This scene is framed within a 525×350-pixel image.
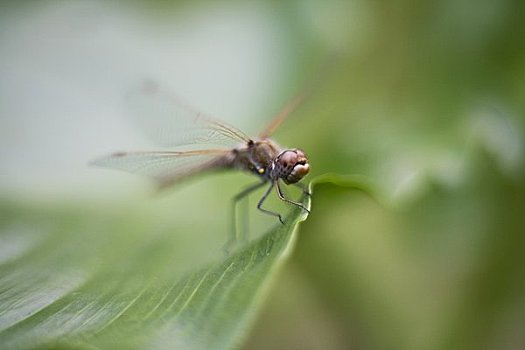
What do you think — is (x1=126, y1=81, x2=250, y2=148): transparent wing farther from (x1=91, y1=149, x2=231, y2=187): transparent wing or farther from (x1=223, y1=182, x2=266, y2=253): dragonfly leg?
(x1=223, y1=182, x2=266, y2=253): dragonfly leg

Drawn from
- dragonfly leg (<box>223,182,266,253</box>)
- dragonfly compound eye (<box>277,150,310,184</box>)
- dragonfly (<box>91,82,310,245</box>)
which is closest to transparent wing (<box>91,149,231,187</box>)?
dragonfly (<box>91,82,310,245</box>)

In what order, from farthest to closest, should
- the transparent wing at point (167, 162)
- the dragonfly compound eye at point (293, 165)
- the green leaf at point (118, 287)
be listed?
the transparent wing at point (167, 162), the dragonfly compound eye at point (293, 165), the green leaf at point (118, 287)

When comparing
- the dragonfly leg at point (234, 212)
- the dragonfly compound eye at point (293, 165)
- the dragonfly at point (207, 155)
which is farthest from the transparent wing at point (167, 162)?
the dragonfly compound eye at point (293, 165)

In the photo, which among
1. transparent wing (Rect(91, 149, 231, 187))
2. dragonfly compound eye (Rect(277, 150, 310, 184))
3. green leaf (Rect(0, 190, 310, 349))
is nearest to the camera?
green leaf (Rect(0, 190, 310, 349))

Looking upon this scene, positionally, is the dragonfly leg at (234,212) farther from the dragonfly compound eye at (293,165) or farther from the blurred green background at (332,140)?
the dragonfly compound eye at (293,165)

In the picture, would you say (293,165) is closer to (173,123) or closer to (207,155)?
(207,155)

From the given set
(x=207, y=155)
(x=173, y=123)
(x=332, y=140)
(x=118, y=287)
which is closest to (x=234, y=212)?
(x=207, y=155)

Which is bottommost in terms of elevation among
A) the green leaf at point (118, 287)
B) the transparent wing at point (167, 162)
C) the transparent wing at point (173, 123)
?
the green leaf at point (118, 287)
